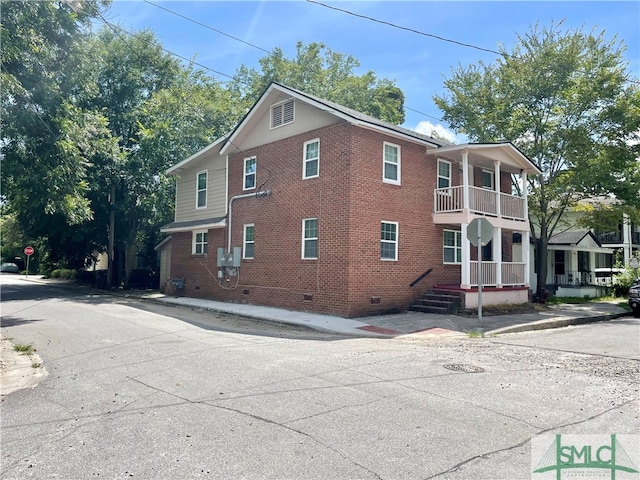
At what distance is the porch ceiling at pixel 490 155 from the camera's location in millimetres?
16547

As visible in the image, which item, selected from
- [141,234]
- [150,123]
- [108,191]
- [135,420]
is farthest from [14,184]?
[135,420]

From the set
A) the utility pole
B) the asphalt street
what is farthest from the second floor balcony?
the utility pole

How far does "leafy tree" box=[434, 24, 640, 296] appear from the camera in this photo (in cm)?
1973

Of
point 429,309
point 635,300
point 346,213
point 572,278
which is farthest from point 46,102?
point 572,278

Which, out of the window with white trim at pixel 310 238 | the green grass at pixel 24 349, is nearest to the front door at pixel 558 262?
the window with white trim at pixel 310 238

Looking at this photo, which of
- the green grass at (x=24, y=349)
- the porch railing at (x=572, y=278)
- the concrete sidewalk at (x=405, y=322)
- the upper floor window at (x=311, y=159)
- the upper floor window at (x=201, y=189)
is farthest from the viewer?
the porch railing at (x=572, y=278)

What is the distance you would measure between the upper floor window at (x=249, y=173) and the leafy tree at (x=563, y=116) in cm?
1113

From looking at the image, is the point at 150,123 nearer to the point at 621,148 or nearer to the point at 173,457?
the point at 621,148

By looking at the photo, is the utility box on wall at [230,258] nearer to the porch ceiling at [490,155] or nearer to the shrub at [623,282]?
the porch ceiling at [490,155]

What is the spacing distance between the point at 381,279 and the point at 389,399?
9.73 meters

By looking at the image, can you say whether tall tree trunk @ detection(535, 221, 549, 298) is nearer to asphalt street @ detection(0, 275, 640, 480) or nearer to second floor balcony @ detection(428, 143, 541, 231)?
second floor balcony @ detection(428, 143, 541, 231)

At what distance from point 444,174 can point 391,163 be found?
10.0ft

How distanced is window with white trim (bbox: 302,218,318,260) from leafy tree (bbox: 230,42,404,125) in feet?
A: 85.9

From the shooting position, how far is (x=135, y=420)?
16.6 feet
